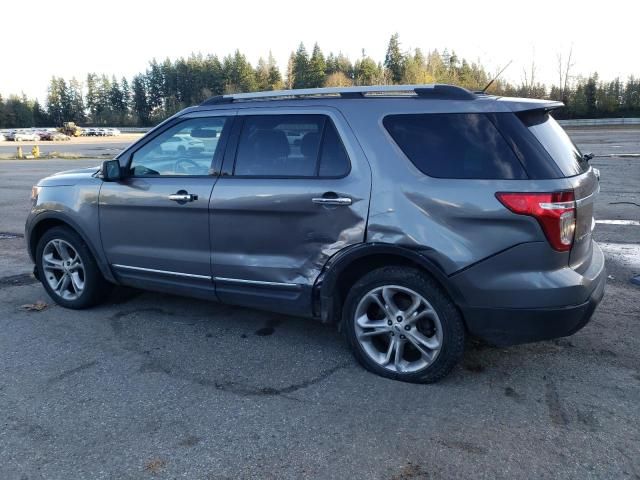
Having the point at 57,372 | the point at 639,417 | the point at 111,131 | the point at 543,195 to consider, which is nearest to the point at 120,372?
the point at 57,372

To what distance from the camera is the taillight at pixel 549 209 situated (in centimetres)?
319

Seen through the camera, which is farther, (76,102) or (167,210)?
(76,102)

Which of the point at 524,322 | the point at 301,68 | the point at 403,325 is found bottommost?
the point at 403,325

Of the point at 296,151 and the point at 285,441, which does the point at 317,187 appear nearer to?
the point at 296,151

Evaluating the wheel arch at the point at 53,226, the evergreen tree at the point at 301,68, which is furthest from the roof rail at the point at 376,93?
the evergreen tree at the point at 301,68

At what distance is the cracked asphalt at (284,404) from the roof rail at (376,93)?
1849 millimetres

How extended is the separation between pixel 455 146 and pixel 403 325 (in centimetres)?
119

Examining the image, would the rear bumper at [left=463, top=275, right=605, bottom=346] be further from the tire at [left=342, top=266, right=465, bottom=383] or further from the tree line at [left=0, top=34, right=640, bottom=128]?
the tree line at [left=0, top=34, right=640, bottom=128]

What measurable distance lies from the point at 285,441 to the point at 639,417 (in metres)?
A: 2.03

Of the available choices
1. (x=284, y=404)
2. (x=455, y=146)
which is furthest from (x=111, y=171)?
(x=455, y=146)

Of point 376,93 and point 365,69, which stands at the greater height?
point 365,69

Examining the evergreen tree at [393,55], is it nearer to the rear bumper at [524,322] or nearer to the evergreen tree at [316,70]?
the evergreen tree at [316,70]

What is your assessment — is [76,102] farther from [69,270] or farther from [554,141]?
[554,141]

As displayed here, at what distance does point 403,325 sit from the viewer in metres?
3.68
